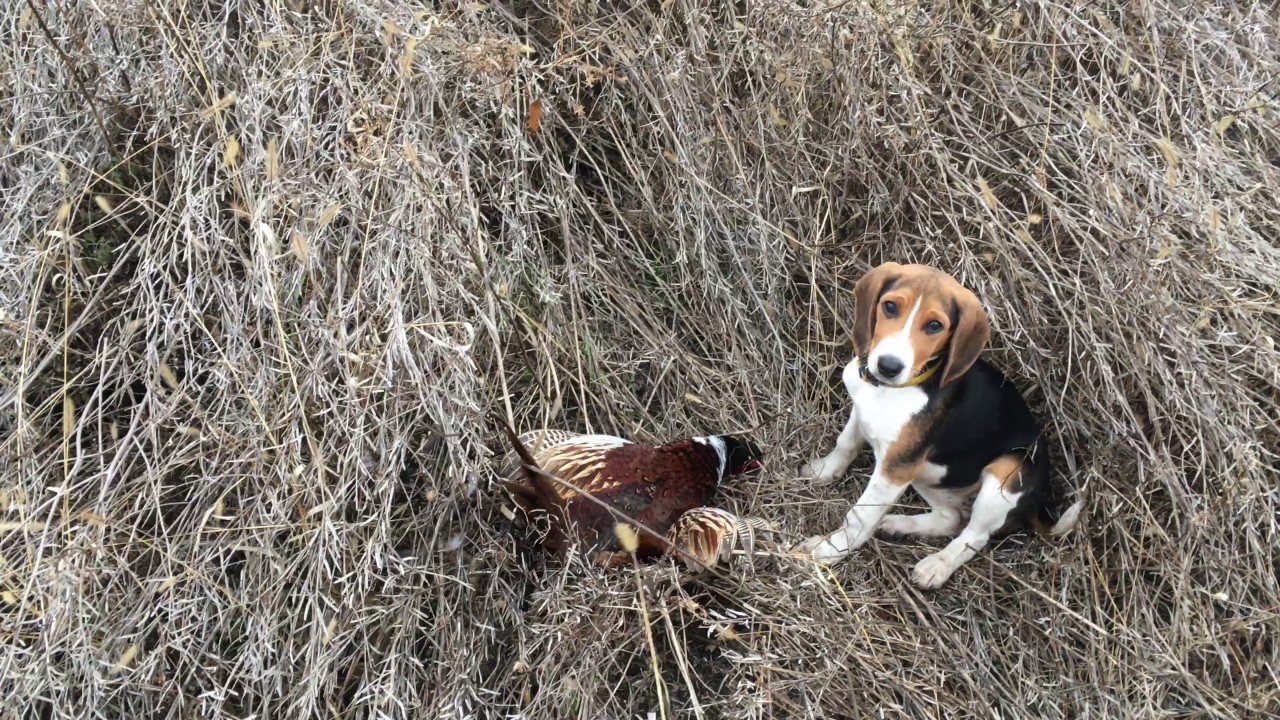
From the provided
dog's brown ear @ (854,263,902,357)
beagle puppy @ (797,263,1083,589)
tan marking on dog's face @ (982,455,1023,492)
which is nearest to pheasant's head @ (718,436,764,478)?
beagle puppy @ (797,263,1083,589)

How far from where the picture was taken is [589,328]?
270 centimetres

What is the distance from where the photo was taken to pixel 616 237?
279cm

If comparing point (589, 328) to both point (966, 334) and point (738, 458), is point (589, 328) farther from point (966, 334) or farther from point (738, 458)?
point (966, 334)

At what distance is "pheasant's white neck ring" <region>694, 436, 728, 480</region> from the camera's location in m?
2.43

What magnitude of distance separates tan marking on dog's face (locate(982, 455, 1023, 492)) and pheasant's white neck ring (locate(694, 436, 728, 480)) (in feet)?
2.06

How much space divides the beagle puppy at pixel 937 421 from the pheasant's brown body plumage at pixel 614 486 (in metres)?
0.33

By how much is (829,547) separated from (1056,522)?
0.59 metres

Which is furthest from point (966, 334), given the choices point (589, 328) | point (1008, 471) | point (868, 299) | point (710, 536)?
point (589, 328)

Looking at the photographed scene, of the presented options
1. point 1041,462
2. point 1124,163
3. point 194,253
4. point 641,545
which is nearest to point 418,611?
point 641,545

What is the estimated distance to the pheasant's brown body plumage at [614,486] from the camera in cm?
220

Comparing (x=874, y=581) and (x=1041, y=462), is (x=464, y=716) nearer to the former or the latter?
(x=874, y=581)

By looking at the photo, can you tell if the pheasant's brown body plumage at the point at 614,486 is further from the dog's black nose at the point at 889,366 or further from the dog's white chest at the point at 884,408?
the dog's black nose at the point at 889,366

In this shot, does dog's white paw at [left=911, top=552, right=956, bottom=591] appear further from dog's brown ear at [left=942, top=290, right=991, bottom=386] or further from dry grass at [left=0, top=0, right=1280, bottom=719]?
dog's brown ear at [left=942, top=290, right=991, bottom=386]

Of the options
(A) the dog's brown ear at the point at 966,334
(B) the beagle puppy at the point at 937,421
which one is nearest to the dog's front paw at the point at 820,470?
(B) the beagle puppy at the point at 937,421
